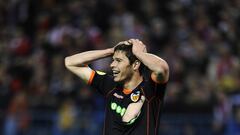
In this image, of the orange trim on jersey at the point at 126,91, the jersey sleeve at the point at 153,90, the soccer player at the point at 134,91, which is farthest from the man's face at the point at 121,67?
the jersey sleeve at the point at 153,90

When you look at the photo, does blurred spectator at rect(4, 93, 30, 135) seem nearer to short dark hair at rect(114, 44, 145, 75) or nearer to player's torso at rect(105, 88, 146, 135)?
player's torso at rect(105, 88, 146, 135)

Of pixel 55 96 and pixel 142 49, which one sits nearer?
pixel 142 49

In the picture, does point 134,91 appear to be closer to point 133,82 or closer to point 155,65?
point 133,82

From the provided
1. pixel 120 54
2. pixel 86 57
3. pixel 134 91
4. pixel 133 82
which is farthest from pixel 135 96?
pixel 86 57

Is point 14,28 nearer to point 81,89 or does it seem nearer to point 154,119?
point 81,89

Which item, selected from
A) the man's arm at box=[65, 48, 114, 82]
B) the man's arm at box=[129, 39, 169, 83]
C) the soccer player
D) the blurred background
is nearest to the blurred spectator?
the blurred background

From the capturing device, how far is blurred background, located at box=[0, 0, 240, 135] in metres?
13.4

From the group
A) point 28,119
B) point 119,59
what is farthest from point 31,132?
point 119,59

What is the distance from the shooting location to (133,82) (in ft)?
21.8

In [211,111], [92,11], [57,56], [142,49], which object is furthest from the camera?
[92,11]

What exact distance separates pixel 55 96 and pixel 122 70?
25.2ft

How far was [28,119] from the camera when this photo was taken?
13.9 meters

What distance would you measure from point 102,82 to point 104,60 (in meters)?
7.37

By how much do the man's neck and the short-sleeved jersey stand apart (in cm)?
5
